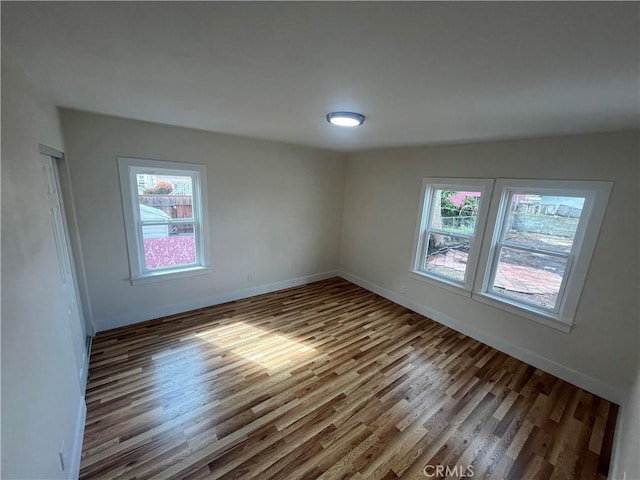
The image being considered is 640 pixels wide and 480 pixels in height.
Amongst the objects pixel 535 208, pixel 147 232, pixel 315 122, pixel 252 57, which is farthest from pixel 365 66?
pixel 147 232

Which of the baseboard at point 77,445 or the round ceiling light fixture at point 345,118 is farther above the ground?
the round ceiling light fixture at point 345,118

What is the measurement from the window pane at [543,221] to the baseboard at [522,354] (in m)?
1.15

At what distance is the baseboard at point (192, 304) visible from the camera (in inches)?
119

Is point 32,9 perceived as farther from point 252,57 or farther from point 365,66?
point 365,66

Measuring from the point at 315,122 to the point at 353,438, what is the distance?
259 centimetres

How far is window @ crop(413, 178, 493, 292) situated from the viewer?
3.10 m

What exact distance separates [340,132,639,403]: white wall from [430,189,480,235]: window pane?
0.85 feet

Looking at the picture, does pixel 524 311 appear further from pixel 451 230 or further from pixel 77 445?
pixel 77 445

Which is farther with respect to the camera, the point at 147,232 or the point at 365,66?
the point at 147,232

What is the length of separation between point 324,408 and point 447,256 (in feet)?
8.08

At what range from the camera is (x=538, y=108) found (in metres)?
1.69

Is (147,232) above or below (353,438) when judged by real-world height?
above

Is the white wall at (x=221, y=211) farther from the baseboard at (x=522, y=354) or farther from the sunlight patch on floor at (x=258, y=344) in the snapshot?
A: the baseboard at (x=522, y=354)

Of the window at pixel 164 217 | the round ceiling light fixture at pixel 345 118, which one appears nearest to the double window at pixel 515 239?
the round ceiling light fixture at pixel 345 118
